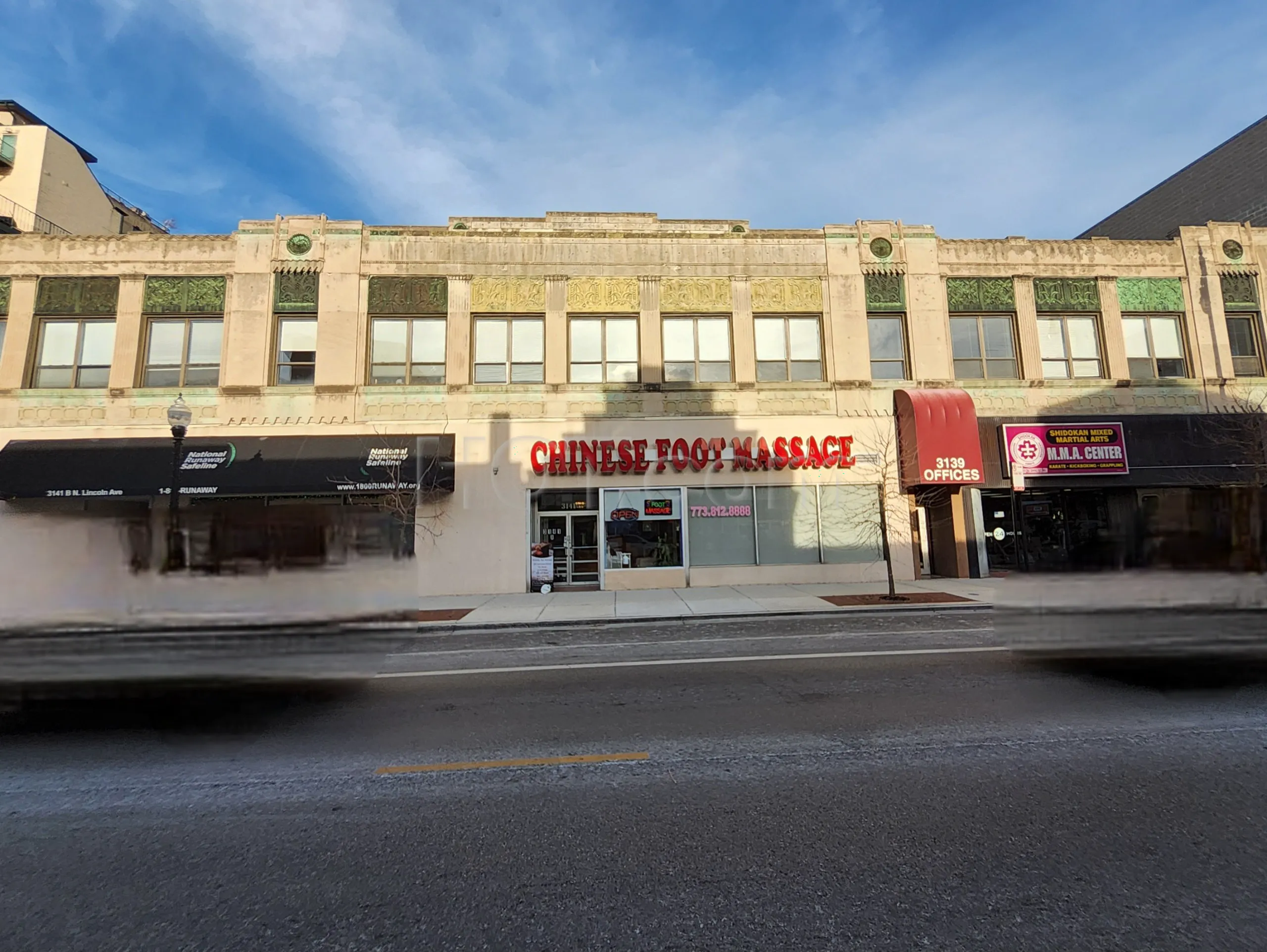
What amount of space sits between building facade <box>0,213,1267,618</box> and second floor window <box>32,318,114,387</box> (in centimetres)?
7

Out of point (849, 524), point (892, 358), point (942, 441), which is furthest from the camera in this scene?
point (892, 358)

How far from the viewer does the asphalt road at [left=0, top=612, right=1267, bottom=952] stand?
8.82 feet

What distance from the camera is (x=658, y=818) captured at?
11.9 feet

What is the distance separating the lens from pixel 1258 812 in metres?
3.54

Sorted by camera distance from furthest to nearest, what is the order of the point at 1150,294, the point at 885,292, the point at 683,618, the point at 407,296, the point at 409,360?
the point at 1150,294 → the point at 885,292 → the point at 407,296 → the point at 409,360 → the point at 683,618

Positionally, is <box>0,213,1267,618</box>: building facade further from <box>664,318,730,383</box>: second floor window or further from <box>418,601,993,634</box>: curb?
<box>418,601,993,634</box>: curb

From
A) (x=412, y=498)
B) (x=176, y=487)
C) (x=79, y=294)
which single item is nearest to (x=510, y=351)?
(x=412, y=498)

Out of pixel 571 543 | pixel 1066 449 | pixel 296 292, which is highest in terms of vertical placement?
pixel 296 292

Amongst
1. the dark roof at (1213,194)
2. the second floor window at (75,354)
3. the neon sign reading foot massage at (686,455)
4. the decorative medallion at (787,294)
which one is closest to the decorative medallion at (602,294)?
the decorative medallion at (787,294)

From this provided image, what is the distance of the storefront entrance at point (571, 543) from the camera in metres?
17.6

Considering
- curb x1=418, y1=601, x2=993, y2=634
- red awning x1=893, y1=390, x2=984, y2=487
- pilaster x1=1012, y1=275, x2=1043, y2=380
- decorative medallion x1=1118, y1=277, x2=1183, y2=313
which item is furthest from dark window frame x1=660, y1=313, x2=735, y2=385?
decorative medallion x1=1118, y1=277, x2=1183, y2=313

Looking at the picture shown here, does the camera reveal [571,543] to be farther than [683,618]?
Yes

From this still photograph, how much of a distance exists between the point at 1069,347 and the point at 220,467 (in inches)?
950

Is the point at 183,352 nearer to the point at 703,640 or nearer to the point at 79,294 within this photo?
the point at 79,294
